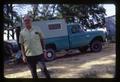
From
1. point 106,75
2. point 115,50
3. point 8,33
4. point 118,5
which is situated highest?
point 118,5

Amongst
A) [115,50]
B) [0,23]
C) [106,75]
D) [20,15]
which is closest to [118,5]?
[115,50]

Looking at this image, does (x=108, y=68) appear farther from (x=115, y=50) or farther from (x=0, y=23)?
(x=0, y=23)

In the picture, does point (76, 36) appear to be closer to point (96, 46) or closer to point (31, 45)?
point (96, 46)

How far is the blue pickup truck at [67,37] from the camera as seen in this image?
4.19m

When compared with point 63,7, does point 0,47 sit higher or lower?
lower

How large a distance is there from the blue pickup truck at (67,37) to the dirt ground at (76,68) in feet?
0.46

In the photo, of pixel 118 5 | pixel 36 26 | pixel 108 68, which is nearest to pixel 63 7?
pixel 36 26

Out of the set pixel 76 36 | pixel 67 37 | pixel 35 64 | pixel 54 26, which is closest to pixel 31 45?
pixel 35 64

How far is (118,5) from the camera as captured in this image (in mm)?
4148

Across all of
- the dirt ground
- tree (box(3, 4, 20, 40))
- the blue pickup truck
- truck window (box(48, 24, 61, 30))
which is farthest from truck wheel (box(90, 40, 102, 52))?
tree (box(3, 4, 20, 40))

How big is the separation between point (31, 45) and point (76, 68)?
0.63 meters

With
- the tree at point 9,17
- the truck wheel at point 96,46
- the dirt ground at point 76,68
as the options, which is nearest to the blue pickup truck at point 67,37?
the truck wheel at point 96,46

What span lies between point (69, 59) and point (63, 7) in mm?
654

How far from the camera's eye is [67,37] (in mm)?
4293
